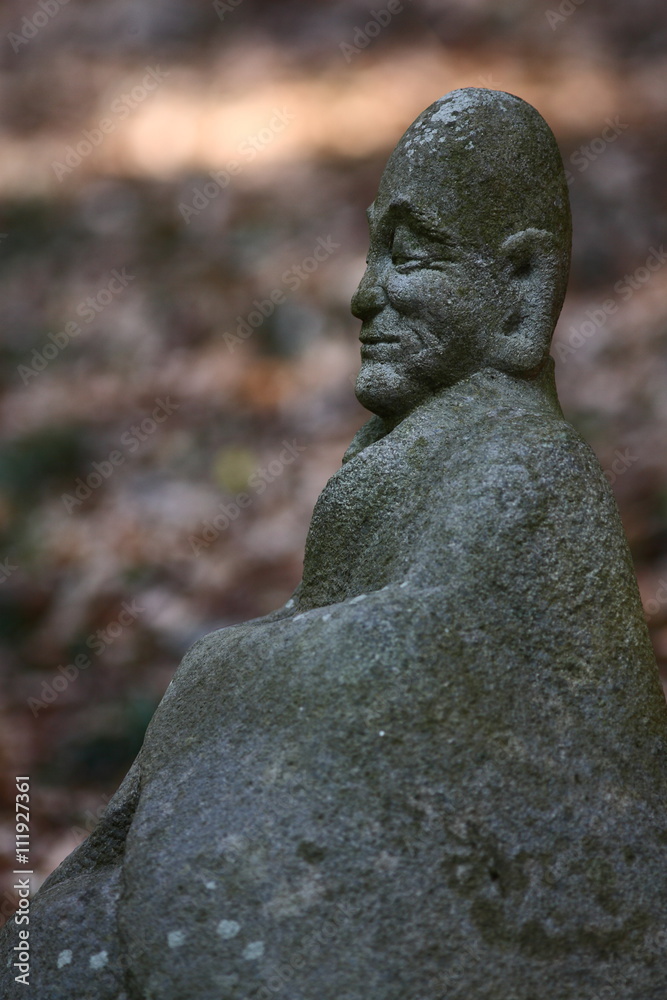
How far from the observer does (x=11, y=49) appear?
8375mm

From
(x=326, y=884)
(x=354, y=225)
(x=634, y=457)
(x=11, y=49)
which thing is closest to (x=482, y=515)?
(x=326, y=884)

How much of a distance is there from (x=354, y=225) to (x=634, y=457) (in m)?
2.34

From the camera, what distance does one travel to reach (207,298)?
7.04m

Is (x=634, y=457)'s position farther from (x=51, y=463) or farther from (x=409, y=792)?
(x=409, y=792)
